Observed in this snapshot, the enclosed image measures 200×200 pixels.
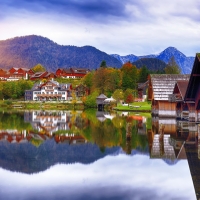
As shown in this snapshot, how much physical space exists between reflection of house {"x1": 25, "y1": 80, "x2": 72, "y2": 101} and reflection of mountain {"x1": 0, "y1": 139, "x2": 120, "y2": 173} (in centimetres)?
8747

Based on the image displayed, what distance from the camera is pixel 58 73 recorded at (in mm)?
150375

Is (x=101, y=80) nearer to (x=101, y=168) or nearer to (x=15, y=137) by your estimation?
(x=15, y=137)

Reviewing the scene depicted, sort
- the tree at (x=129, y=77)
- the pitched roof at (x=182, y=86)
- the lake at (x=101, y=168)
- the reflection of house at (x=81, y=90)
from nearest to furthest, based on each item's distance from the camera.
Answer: the lake at (x=101, y=168) → the pitched roof at (x=182, y=86) → the tree at (x=129, y=77) → the reflection of house at (x=81, y=90)

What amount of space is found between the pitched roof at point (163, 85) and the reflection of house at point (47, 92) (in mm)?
65486

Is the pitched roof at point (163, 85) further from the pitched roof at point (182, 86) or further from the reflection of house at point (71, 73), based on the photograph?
the reflection of house at point (71, 73)

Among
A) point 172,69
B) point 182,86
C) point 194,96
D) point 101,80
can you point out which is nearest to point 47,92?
point 101,80

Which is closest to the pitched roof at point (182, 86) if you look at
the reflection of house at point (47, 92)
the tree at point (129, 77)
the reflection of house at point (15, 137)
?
the reflection of house at point (15, 137)

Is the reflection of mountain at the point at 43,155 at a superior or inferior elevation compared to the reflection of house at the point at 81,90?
inferior

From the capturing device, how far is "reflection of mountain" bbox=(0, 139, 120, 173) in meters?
19.5

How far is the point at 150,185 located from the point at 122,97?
244ft

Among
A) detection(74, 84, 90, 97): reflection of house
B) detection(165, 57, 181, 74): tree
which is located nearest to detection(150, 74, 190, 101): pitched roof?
detection(165, 57, 181, 74): tree

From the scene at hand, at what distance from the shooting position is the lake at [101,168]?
14.3 meters

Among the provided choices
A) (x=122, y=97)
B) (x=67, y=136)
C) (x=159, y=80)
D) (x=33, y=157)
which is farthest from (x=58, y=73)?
(x=33, y=157)

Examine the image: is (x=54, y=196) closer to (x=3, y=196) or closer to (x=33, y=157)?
(x=3, y=196)
